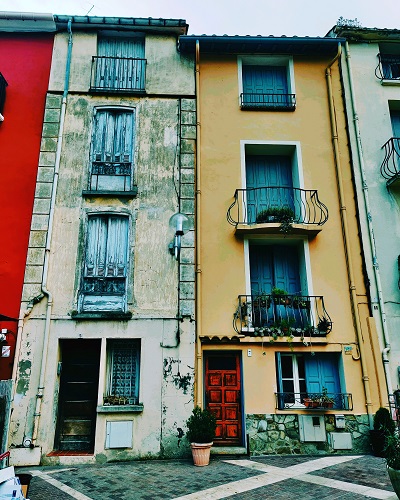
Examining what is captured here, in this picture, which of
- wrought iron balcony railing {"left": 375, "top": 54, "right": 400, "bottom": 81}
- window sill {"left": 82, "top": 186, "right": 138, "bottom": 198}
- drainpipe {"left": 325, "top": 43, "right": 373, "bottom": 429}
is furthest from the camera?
wrought iron balcony railing {"left": 375, "top": 54, "right": 400, "bottom": 81}

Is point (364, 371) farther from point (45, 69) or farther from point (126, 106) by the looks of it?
point (45, 69)

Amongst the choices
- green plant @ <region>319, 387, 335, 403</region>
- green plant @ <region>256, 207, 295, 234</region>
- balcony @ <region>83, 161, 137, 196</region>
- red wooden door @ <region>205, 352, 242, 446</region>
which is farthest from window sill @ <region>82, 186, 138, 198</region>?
green plant @ <region>319, 387, 335, 403</region>

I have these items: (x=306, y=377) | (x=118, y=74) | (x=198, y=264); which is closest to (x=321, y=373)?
(x=306, y=377)

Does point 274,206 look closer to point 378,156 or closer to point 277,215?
point 277,215

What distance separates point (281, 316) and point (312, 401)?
91.0 inches

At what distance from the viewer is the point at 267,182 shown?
41.0 feet

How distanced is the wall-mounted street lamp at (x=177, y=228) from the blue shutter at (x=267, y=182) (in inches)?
85.8

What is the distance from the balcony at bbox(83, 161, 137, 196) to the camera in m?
11.1

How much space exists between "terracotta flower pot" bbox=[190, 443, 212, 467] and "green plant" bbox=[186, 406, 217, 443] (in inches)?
4.1

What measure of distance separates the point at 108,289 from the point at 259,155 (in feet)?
21.4

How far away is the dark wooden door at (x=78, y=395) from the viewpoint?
377 inches

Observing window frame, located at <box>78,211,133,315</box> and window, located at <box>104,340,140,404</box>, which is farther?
window frame, located at <box>78,211,133,315</box>

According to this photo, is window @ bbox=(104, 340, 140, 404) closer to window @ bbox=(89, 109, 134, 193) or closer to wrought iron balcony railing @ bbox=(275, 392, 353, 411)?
wrought iron balcony railing @ bbox=(275, 392, 353, 411)

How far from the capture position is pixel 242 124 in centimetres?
1234
